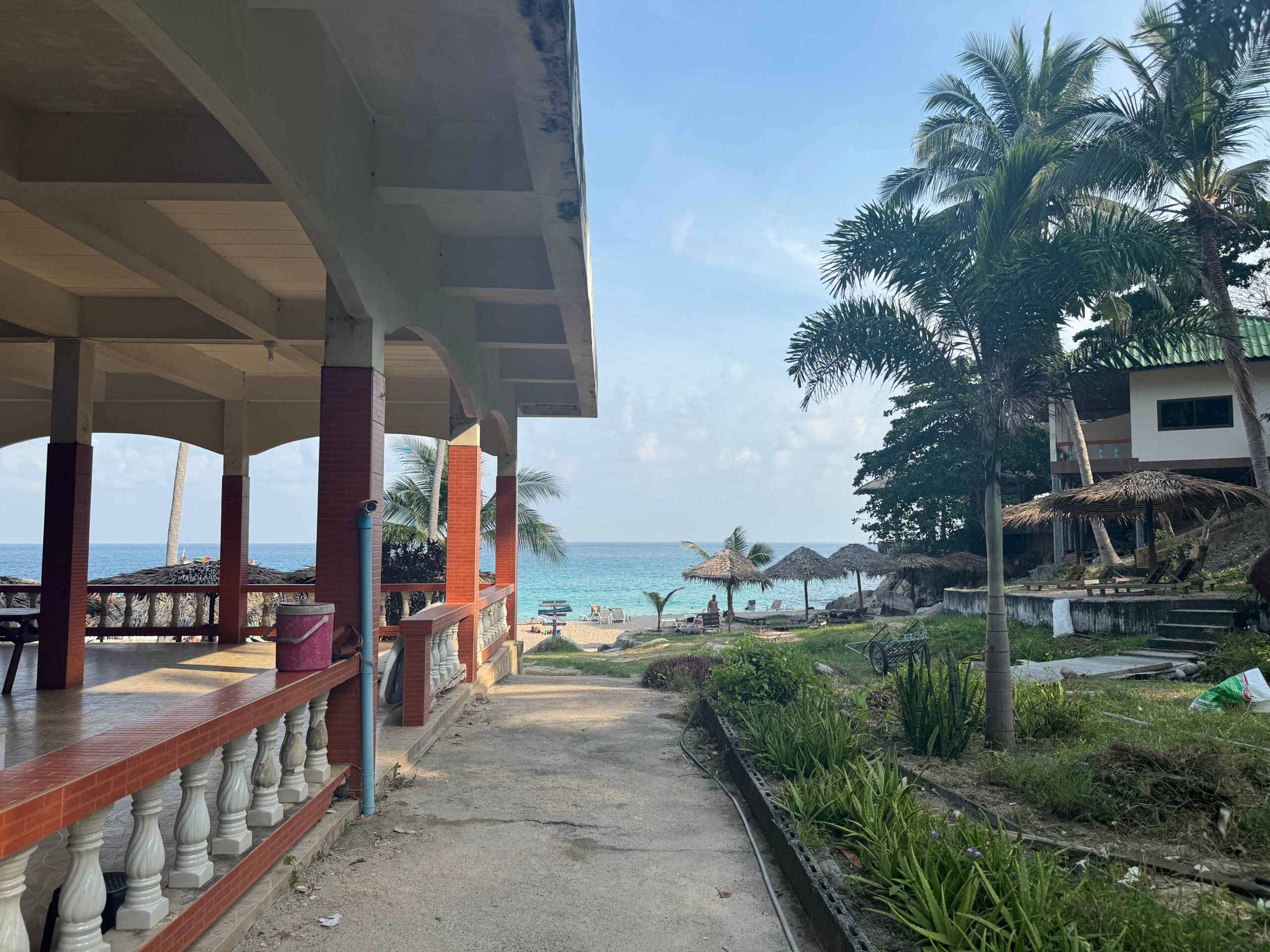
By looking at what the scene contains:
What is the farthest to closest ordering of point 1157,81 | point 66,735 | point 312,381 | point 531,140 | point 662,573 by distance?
1. point 662,573
2. point 1157,81
3. point 312,381
4. point 66,735
5. point 531,140

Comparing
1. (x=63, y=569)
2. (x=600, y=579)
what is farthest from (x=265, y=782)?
(x=600, y=579)

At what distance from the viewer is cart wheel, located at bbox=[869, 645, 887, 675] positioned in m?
12.8

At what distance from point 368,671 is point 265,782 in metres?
1.16

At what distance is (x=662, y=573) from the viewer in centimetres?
11806

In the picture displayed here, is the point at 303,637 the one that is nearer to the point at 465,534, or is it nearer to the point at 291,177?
the point at 291,177

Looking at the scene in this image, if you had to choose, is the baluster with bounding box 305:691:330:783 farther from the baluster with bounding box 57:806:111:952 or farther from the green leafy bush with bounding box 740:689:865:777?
the green leafy bush with bounding box 740:689:865:777

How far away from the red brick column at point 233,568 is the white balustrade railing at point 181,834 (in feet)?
24.1

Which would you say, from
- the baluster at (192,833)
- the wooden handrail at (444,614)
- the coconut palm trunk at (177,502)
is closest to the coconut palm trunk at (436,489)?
the coconut palm trunk at (177,502)

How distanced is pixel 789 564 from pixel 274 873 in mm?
25883

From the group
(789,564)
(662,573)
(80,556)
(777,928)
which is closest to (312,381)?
(80,556)

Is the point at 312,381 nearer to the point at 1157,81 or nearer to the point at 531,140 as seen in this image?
the point at 531,140

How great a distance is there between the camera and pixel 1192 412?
22.0 m

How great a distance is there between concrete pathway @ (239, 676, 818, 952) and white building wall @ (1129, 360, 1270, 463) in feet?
65.3

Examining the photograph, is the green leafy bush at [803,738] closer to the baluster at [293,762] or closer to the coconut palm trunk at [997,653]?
the coconut palm trunk at [997,653]
